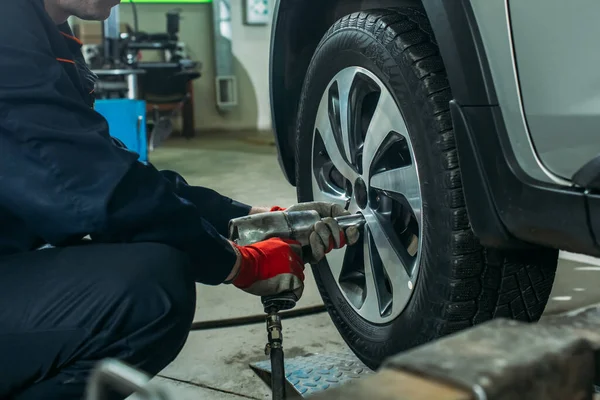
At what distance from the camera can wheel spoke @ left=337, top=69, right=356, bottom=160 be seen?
1.54 metres

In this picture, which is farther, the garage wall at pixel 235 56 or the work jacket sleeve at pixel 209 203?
the garage wall at pixel 235 56

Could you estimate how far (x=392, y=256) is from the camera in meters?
1.47

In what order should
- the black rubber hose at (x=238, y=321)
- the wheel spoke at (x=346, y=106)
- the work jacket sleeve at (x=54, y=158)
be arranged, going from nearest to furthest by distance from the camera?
the work jacket sleeve at (x=54, y=158) → the wheel spoke at (x=346, y=106) → the black rubber hose at (x=238, y=321)

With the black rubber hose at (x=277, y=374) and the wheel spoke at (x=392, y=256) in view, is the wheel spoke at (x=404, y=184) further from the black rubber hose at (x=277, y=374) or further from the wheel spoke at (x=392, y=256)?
the black rubber hose at (x=277, y=374)

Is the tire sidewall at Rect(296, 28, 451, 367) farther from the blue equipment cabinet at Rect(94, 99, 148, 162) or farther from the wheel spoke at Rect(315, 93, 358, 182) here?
the blue equipment cabinet at Rect(94, 99, 148, 162)

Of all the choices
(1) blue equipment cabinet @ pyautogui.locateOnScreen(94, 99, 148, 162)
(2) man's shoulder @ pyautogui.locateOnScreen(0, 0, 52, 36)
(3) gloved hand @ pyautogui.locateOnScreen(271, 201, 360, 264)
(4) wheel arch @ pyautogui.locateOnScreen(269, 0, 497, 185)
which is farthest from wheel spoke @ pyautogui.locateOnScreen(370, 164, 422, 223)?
(1) blue equipment cabinet @ pyautogui.locateOnScreen(94, 99, 148, 162)

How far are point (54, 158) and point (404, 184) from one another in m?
0.67

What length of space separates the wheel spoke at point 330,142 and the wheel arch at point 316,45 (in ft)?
0.84

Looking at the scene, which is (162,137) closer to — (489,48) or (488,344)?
(489,48)

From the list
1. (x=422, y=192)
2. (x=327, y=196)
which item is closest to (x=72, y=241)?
(x=422, y=192)

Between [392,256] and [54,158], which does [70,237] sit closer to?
[54,158]

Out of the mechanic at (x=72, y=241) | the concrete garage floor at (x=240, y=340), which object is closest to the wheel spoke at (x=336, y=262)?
the concrete garage floor at (x=240, y=340)

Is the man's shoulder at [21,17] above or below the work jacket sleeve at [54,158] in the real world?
above

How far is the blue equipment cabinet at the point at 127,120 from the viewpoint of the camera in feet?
14.2
